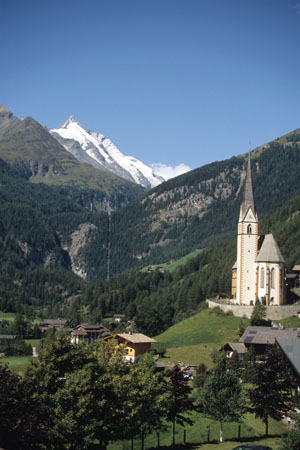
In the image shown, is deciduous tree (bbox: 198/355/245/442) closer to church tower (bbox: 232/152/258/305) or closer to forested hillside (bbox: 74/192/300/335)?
church tower (bbox: 232/152/258/305)

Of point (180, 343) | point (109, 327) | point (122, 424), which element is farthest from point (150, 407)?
point (109, 327)

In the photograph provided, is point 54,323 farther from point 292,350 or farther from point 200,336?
point 292,350

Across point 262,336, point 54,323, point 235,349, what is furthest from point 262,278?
point 54,323

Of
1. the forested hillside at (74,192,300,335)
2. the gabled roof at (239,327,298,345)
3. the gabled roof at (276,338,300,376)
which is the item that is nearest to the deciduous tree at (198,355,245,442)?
the gabled roof at (276,338,300,376)

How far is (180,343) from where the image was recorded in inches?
4235

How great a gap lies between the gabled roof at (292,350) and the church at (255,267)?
5666 cm

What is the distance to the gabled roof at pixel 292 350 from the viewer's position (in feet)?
185

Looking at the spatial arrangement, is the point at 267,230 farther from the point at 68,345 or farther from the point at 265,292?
A: the point at 68,345

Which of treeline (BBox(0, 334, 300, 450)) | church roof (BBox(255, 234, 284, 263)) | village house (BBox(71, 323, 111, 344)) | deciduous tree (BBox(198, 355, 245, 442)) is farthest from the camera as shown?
village house (BBox(71, 323, 111, 344))

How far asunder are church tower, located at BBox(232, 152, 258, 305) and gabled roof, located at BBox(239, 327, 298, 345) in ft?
78.3

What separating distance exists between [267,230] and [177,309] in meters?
41.2

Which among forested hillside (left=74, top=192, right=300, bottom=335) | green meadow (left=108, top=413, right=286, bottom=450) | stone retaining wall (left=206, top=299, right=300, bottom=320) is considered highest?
forested hillside (left=74, top=192, right=300, bottom=335)

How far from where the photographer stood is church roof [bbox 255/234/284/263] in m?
120

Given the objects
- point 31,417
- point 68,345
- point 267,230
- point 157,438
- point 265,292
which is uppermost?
point 267,230
